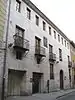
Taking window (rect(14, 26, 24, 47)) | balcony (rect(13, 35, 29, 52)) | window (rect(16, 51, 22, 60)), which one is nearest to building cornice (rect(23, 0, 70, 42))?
window (rect(14, 26, 24, 47))

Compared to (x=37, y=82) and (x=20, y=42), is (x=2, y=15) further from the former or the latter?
(x=37, y=82)

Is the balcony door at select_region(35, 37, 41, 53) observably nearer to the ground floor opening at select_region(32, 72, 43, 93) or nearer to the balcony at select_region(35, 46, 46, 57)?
the balcony at select_region(35, 46, 46, 57)

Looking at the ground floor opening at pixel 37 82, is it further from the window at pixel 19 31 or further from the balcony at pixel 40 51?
the window at pixel 19 31

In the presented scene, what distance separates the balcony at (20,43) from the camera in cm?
1631

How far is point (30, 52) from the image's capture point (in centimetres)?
1931

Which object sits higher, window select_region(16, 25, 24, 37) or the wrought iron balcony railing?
window select_region(16, 25, 24, 37)

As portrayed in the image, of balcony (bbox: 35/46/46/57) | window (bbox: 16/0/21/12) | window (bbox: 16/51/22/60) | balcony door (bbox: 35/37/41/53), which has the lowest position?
window (bbox: 16/51/22/60)

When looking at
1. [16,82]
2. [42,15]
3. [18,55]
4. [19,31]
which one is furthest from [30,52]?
[42,15]

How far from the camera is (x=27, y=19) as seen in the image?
19.7 meters

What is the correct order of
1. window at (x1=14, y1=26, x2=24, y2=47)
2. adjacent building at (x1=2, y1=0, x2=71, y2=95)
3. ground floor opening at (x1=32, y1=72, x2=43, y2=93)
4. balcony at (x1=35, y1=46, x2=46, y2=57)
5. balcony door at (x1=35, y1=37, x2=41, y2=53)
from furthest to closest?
balcony door at (x1=35, y1=37, x2=41, y2=53) → balcony at (x1=35, y1=46, x2=46, y2=57) → ground floor opening at (x1=32, y1=72, x2=43, y2=93) → adjacent building at (x1=2, y1=0, x2=71, y2=95) → window at (x1=14, y1=26, x2=24, y2=47)

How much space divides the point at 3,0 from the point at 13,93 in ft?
29.5

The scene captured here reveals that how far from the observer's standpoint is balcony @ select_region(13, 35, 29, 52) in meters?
16.3

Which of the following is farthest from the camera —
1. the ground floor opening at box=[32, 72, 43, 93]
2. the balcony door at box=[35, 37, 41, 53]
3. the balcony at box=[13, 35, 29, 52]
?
the balcony door at box=[35, 37, 41, 53]

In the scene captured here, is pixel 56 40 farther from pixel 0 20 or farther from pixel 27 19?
pixel 0 20
